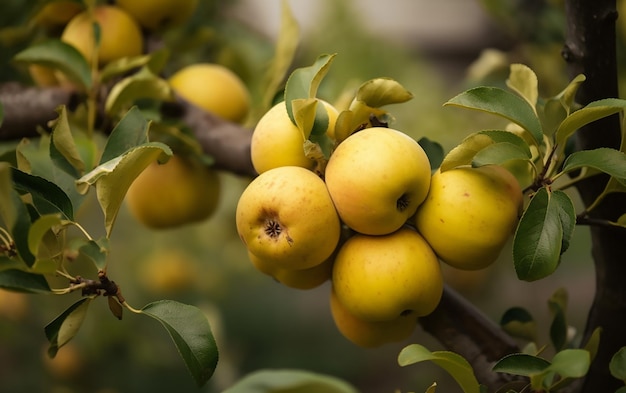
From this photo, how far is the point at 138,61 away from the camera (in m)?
0.71

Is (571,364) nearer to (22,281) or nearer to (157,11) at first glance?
(22,281)

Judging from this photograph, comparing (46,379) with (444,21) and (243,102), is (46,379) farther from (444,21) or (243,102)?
(444,21)

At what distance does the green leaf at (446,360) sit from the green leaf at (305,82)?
181mm

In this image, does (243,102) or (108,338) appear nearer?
(243,102)

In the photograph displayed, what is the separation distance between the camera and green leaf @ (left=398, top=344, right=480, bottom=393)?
0.45 metres

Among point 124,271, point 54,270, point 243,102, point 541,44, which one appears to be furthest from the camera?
point 124,271

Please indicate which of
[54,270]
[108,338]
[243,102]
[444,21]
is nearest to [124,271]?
[108,338]

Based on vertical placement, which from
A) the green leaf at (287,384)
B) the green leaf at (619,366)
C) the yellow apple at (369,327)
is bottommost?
the green leaf at (287,384)

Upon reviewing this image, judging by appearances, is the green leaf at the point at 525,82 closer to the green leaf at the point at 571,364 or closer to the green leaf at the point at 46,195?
the green leaf at the point at 571,364

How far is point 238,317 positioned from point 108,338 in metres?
0.73

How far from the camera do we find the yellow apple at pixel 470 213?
19.3 inches

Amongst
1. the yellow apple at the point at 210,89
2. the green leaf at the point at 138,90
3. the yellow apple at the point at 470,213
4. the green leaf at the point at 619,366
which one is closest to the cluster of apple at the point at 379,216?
the yellow apple at the point at 470,213

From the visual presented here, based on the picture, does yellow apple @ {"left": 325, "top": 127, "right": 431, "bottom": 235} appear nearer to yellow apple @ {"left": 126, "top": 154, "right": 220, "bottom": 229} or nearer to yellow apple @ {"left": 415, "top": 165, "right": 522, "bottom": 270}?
yellow apple @ {"left": 415, "top": 165, "right": 522, "bottom": 270}

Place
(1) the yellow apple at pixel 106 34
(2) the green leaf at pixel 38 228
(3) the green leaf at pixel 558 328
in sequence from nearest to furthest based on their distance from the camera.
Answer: (2) the green leaf at pixel 38 228 → (3) the green leaf at pixel 558 328 → (1) the yellow apple at pixel 106 34
